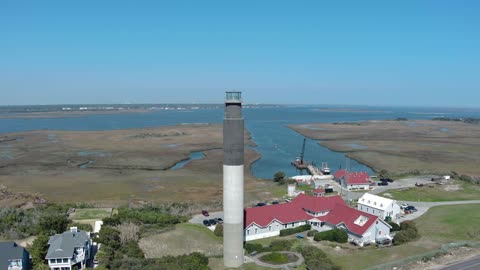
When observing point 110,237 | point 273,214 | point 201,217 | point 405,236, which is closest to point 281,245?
point 273,214

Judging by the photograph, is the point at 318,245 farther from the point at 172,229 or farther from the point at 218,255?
the point at 172,229

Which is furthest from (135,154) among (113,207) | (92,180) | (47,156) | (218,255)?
(218,255)

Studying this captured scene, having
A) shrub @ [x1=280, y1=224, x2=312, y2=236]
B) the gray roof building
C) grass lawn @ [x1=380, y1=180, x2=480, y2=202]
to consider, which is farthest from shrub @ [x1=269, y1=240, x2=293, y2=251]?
grass lawn @ [x1=380, y1=180, x2=480, y2=202]

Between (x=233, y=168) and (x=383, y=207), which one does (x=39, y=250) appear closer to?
(x=233, y=168)

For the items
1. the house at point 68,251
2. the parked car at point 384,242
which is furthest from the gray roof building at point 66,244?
the parked car at point 384,242

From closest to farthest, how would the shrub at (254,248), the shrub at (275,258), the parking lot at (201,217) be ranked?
the shrub at (275,258)
the shrub at (254,248)
the parking lot at (201,217)

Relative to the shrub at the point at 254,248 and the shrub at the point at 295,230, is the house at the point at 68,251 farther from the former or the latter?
the shrub at the point at 295,230
